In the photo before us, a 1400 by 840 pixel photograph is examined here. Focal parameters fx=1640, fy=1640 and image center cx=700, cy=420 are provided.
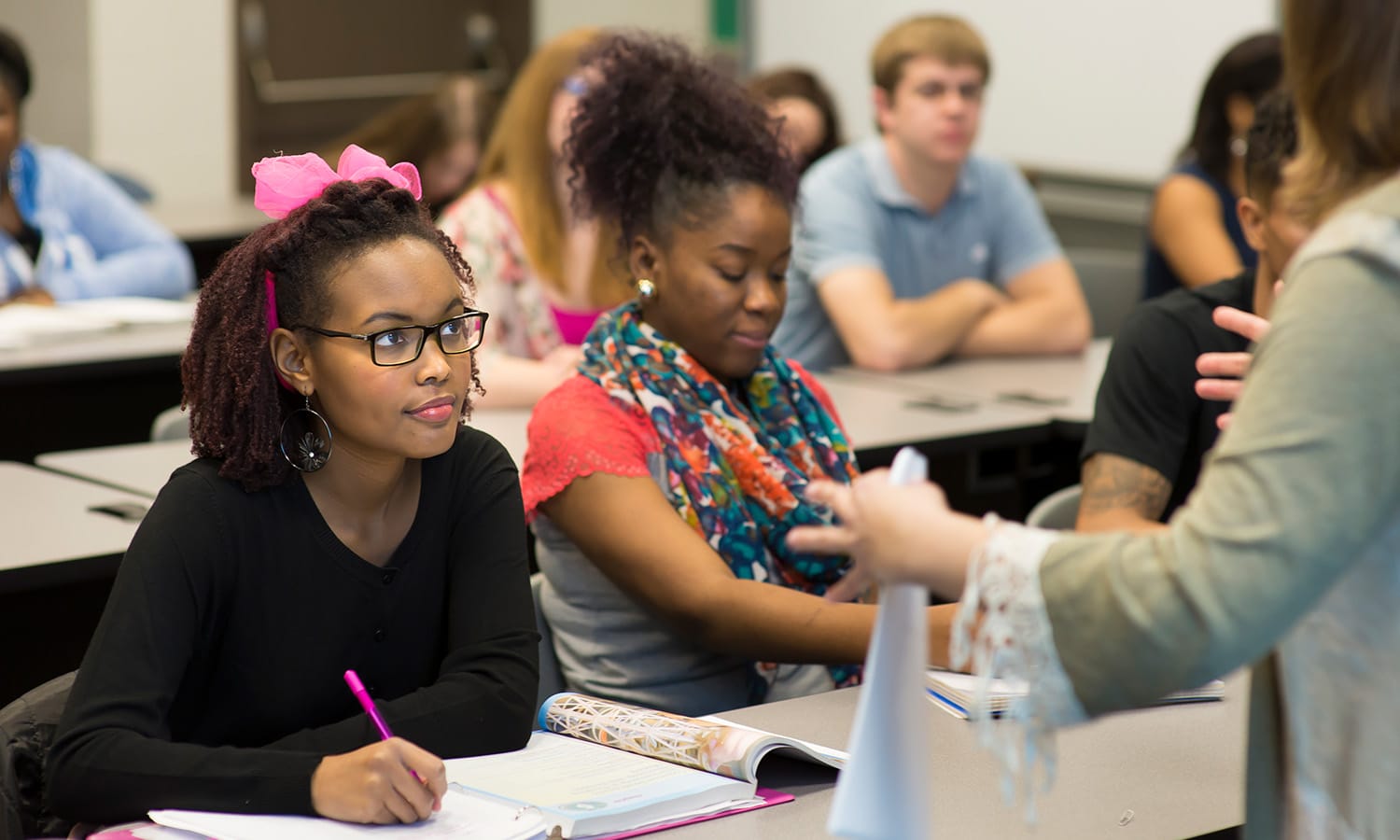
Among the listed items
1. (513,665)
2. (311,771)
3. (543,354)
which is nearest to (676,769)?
(513,665)

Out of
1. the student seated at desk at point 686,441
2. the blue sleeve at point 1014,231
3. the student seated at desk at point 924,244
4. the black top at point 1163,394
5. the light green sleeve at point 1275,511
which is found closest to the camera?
the light green sleeve at point 1275,511

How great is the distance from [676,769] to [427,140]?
382 cm

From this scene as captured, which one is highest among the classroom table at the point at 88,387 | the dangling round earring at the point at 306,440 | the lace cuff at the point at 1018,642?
the lace cuff at the point at 1018,642

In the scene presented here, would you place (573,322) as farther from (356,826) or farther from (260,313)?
(356,826)

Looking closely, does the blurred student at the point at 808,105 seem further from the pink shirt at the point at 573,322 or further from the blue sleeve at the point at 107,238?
the blue sleeve at the point at 107,238

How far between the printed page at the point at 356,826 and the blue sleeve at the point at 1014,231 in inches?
105

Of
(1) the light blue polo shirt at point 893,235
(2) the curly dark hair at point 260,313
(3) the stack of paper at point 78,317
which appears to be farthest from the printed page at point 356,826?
(1) the light blue polo shirt at point 893,235

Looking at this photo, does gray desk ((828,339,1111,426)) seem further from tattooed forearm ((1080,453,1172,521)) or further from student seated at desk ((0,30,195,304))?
student seated at desk ((0,30,195,304))

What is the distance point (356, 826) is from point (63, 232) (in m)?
2.91

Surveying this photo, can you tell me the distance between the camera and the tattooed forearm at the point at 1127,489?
7.22ft

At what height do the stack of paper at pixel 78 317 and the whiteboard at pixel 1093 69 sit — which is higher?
the whiteboard at pixel 1093 69

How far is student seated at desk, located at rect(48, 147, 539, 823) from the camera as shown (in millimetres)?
1518

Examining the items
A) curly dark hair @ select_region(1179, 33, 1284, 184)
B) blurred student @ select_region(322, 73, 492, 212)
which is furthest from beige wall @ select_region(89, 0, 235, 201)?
curly dark hair @ select_region(1179, 33, 1284, 184)

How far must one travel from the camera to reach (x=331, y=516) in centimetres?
163
